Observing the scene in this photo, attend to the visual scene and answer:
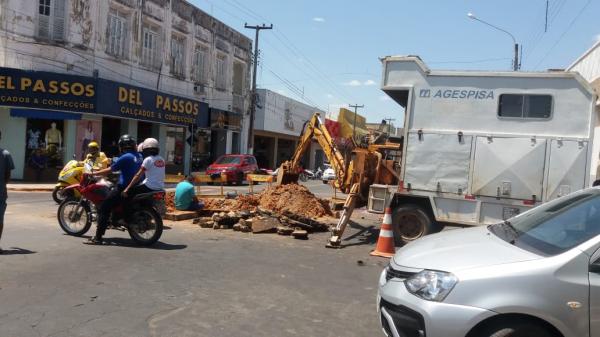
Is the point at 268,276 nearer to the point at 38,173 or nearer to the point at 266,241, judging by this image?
the point at 266,241

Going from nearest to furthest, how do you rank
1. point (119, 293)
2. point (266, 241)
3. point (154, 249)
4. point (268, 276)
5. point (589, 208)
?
1. point (589, 208)
2. point (119, 293)
3. point (268, 276)
4. point (154, 249)
5. point (266, 241)

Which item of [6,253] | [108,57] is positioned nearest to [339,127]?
[108,57]

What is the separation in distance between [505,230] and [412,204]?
5.87m

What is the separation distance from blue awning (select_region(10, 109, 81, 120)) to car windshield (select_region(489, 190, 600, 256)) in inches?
817

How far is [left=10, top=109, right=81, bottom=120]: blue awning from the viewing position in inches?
833

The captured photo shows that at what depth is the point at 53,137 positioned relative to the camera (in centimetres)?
2241

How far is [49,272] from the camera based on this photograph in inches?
265

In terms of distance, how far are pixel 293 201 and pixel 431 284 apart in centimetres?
1071

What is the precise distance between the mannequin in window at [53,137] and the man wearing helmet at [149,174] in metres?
15.5

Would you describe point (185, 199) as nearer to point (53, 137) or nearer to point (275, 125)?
point (53, 137)

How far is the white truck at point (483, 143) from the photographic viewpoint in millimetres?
9492

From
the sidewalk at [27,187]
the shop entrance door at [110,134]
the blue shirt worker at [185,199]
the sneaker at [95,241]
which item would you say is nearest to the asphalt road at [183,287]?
the sneaker at [95,241]

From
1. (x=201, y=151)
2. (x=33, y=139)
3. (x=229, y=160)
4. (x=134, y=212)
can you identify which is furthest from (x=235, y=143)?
(x=134, y=212)

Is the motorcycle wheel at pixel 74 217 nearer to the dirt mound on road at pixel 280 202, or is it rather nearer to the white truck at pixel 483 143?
the dirt mound on road at pixel 280 202
